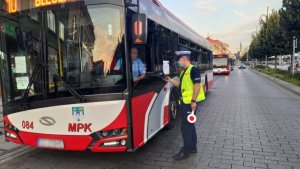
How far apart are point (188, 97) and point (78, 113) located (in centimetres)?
195

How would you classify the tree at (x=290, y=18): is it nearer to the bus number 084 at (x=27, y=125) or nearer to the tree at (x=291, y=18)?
the tree at (x=291, y=18)

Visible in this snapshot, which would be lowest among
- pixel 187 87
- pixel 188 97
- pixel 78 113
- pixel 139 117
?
pixel 139 117

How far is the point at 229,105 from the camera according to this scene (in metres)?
11.0

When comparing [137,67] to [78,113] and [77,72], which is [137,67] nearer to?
[77,72]

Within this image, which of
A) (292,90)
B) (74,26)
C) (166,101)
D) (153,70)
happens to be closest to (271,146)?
(166,101)

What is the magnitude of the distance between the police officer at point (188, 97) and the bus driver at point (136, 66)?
773 millimetres

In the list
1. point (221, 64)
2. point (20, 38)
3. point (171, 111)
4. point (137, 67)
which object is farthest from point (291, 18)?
point (221, 64)

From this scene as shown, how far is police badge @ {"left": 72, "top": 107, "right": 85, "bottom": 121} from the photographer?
14.3 ft

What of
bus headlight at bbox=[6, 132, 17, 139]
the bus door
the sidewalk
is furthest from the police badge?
the sidewalk

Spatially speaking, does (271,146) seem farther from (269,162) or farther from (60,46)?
(60,46)

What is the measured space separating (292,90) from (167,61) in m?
11.7

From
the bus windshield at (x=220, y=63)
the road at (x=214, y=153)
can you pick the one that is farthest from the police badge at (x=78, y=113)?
the bus windshield at (x=220, y=63)

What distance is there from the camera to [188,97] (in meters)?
5.18

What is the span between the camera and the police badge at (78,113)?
14.3ft
